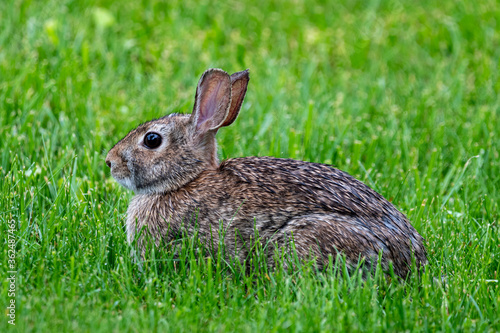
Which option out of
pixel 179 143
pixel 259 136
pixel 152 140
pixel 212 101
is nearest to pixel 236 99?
pixel 212 101

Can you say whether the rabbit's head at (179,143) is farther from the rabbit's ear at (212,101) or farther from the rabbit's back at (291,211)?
the rabbit's back at (291,211)

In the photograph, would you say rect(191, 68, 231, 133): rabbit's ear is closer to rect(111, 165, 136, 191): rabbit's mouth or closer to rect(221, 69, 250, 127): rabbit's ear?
rect(221, 69, 250, 127): rabbit's ear

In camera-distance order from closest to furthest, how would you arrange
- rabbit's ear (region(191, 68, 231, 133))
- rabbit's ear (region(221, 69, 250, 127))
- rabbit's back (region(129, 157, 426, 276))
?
rabbit's back (region(129, 157, 426, 276)), rabbit's ear (region(191, 68, 231, 133)), rabbit's ear (region(221, 69, 250, 127))

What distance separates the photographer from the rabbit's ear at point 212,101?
4730mm

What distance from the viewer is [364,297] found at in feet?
12.3

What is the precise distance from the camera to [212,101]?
4.82 metres

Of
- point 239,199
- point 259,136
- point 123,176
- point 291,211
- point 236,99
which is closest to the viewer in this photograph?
point 291,211

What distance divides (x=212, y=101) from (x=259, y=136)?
1.55 m

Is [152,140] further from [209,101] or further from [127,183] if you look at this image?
[209,101]

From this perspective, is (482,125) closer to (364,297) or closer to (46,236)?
(364,297)

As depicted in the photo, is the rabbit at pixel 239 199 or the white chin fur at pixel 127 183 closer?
the rabbit at pixel 239 199

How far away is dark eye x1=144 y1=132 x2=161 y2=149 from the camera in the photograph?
4.80 meters

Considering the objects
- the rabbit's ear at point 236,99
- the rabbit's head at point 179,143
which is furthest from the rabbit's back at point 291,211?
the rabbit's ear at point 236,99

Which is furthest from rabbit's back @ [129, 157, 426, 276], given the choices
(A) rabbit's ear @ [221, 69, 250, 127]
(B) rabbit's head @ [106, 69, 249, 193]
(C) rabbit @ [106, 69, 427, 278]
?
(A) rabbit's ear @ [221, 69, 250, 127]
